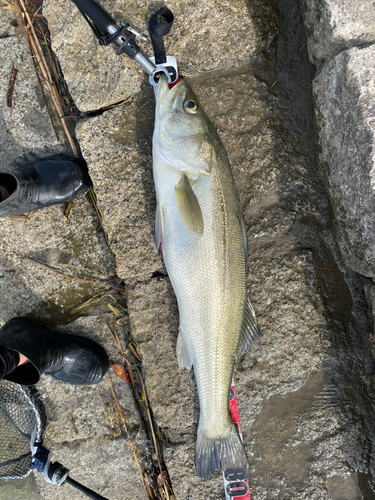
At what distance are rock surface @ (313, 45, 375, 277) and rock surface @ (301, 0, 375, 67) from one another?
0.41 ft

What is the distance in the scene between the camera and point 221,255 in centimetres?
240

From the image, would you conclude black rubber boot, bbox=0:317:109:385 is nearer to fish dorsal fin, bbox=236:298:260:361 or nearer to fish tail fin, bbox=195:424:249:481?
fish tail fin, bbox=195:424:249:481

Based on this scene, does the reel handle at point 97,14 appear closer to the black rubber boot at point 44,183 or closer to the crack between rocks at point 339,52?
the black rubber boot at point 44,183

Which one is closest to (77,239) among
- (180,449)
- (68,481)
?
(180,449)

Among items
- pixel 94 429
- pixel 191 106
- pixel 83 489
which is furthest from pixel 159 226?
pixel 83 489

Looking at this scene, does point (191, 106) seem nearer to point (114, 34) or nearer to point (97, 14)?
point (114, 34)

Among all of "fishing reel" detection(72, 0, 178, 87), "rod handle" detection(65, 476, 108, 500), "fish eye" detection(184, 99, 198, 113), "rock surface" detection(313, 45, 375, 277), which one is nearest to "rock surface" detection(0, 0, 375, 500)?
"fishing reel" detection(72, 0, 178, 87)

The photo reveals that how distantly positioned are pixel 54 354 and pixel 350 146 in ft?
10.2

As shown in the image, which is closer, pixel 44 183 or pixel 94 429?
pixel 44 183

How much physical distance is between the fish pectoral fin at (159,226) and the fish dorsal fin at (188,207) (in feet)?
0.64

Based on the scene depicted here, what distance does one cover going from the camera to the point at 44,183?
117 inches

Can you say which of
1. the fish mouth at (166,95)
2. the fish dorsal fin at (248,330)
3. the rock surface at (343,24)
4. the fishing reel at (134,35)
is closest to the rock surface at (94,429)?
the fish dorsal fin at (248,330)

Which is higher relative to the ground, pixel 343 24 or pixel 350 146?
pixel 343 24

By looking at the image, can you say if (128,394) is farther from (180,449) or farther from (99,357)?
(180,449)
